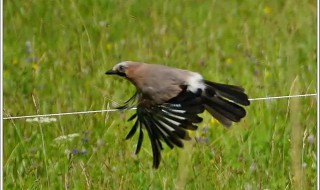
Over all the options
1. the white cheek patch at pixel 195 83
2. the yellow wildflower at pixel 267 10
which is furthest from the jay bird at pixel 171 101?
the yellow wildflower at pixel 267 10

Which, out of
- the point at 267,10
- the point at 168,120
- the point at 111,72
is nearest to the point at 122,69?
the point at 111,72

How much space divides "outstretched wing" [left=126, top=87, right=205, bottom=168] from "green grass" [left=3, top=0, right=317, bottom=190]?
0.02 meters

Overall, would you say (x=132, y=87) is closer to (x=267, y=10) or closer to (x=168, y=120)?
(x=168, y=120)

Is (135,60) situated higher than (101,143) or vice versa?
(135,60)

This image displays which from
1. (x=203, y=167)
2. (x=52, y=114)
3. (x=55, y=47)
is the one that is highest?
(x=55, y=47)

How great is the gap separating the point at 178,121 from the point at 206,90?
8 centimetres

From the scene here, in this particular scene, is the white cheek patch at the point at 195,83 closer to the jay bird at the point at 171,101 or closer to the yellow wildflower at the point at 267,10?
the jay bird at the point at 171,101

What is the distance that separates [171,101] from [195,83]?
0.06m

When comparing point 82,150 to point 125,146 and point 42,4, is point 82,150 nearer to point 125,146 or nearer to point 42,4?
point 125,146

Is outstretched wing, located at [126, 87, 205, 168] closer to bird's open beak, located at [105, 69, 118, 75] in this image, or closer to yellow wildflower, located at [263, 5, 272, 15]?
bird's open beak, located at [105, 69, 118, 75]

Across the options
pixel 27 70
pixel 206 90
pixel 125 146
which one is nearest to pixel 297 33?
pixel 206 90

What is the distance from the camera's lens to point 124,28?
2000 mm

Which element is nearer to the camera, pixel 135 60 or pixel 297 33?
pixel 135 60

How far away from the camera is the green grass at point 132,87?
6.36 feet
